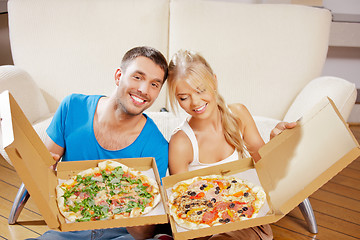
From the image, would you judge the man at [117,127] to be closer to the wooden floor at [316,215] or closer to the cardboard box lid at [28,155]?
the cardboard box lid at [28,155]

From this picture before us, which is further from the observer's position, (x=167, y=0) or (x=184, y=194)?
(x=167, y=0)

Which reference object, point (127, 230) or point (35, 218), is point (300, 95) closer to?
point (127, 230)

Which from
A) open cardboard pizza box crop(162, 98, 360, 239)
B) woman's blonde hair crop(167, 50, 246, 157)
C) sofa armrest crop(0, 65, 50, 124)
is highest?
woman's blonde hair crop(167, 50, 246, 157)

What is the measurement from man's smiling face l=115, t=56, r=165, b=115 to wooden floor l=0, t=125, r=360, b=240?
953 millimetres

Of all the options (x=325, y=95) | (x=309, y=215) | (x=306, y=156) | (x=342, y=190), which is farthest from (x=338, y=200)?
(x=306, y=156)

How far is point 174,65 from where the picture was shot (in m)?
1.58

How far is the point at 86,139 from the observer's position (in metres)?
1.58

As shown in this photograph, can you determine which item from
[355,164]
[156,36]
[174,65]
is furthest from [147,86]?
[355,164]

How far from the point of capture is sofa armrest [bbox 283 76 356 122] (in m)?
1.99

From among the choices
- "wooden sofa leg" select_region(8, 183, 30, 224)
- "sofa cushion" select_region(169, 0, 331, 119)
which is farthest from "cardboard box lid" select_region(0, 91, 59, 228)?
"sofa cushion" select_region(169, 0, 331, 119)

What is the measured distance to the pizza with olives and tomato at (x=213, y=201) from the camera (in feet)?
3.95

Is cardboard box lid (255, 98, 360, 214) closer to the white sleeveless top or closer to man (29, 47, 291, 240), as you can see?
man (29, 47, 291, 240)

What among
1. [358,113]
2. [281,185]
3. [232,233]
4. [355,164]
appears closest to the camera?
[281,185]

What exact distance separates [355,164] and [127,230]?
198cm
